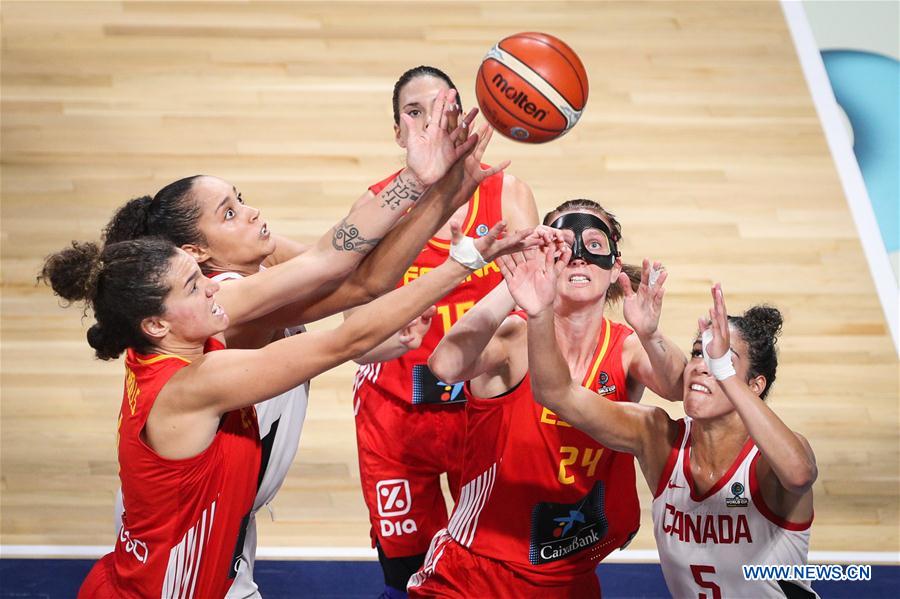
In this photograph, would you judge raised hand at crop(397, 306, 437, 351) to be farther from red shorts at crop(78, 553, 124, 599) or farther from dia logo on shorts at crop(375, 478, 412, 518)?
red shorts at crop(78, 553, 124, 599)

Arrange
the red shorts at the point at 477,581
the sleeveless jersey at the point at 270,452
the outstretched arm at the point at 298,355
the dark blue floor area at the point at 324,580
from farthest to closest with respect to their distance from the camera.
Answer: the dark blue floor area at the point at 324,580 < the sleeveless jersey at the point at 270,452 < the red shorts at the point at 477,581 < the outstretched arm at the point at 298,355

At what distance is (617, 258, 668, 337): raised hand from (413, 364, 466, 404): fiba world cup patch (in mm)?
975

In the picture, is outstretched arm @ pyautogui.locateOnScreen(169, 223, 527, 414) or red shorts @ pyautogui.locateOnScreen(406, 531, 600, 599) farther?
red shorts @ pyautogui.locateOnScreen(406, 531, 600, 599)

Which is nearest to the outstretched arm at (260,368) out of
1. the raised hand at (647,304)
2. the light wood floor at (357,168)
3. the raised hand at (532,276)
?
the raised hand at (532,276)

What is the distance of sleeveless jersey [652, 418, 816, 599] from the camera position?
136 inches

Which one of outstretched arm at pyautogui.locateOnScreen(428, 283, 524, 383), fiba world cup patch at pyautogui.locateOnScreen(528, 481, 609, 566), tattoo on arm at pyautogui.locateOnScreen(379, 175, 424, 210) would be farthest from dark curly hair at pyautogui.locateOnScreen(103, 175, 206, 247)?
fiba world cup patch at pyautogui.locateOnScreen(528, 481, 609, 566)

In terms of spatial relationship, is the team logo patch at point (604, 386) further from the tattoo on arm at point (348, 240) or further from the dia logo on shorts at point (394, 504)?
the dia logo on shorts at point (394, 504)

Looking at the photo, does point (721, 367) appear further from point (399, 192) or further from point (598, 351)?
point (399, 192)

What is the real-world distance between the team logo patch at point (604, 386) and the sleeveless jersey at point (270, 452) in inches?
36.9

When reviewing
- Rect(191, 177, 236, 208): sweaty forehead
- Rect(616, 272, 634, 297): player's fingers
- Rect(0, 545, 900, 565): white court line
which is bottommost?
Rect(0, 545, 900, 565): white court line

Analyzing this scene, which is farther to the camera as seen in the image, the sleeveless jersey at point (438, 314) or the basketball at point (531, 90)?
the sleeveless jersey at point (438, 314)

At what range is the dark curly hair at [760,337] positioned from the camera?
3492 mm

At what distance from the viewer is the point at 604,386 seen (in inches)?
143

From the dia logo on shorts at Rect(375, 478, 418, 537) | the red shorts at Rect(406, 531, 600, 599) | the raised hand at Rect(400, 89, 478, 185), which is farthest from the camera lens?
the dia logo on shorts at Rect(375, 478, 418, 537)
